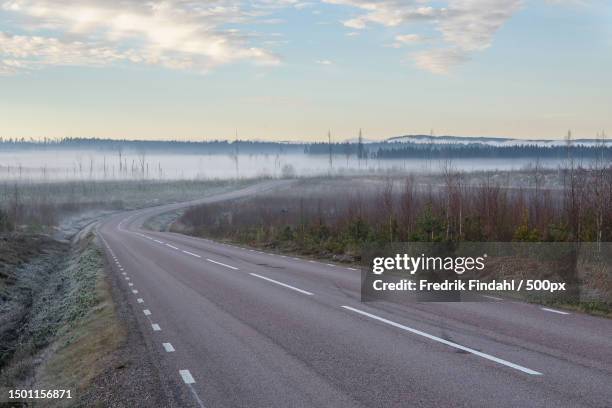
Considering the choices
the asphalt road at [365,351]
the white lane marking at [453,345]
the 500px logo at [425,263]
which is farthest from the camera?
the 500px logo at [425,263]

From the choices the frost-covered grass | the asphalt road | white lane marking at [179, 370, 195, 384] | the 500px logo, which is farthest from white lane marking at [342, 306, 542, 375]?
the 500px logo

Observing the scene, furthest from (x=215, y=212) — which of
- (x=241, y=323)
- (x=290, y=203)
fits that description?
(x=241, y=323)

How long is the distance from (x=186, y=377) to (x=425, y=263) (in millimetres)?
12737

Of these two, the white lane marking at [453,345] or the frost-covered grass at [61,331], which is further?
the frost-covered grass at [61,331]

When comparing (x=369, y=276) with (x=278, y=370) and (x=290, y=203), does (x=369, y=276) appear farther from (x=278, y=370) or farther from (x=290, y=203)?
(x=290, y=203)

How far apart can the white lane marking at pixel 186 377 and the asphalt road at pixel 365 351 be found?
2 centimetres

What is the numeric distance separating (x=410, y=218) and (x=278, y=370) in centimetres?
1708

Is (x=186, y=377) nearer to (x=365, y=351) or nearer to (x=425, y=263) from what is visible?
(x=365, y=351)

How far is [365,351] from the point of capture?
31.3 ft

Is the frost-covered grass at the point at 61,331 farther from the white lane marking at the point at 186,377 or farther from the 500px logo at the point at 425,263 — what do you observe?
the 500px logo at the point at 425,263

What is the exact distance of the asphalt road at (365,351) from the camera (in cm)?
736

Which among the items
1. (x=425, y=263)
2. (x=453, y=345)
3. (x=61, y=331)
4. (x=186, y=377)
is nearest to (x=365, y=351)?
(x=453, y=345)

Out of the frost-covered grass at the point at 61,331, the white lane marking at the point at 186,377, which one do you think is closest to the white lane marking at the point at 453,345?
the white lane marking at the point at 186,377

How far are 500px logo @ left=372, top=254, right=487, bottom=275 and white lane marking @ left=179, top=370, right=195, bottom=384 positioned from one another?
11294 mm
